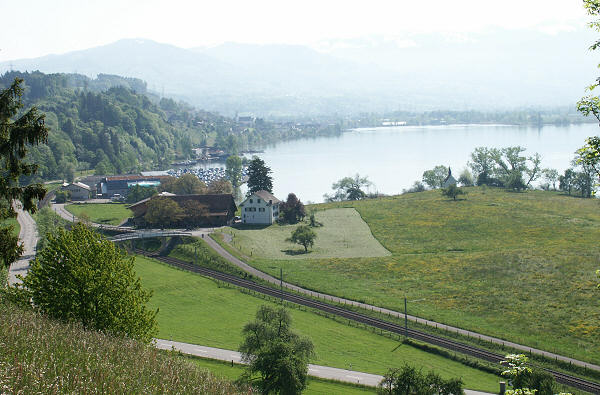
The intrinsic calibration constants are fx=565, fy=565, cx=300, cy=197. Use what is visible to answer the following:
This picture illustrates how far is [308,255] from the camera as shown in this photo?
54844 mm

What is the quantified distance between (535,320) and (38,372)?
31.8 m

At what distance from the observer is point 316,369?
29.0 meters

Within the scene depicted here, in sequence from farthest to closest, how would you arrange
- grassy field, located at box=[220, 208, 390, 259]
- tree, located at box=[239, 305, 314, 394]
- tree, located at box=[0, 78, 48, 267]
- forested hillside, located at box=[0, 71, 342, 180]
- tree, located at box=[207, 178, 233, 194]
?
forested hillside, located at box=[0, 71, 342, 180] < tree, located at box=[207, 178, 233, 194] < grassy field, located at box=[220, 208, 390, 259] < tree, located at box=[239, 305, 314, 394] < tree, located at box=[0, 78, 48, 267]

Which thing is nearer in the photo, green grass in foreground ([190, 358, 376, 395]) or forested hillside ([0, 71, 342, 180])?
green grass in foreground ([190, 358, 376, 395])

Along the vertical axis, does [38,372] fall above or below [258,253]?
above

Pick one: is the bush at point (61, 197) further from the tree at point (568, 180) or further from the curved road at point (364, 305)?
the tree at point (568, 180)

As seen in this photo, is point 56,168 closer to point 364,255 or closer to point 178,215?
point 178,215

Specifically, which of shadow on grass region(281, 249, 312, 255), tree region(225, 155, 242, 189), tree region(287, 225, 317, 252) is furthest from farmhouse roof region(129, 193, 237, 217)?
tree region(225, 155, 242, 189)

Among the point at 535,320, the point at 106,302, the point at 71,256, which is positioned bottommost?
the point at 535,320

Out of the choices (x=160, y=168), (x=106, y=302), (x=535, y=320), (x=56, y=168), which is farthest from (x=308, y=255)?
(x=160, y=168)

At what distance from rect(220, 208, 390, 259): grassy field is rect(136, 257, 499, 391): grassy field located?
11.3 m

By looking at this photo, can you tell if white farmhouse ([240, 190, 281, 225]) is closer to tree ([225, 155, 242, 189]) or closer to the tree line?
the tree line

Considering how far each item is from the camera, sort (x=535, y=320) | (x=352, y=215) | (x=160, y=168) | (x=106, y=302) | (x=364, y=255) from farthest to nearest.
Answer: (x=160, y=168) < (x=352, y=215) < (x=364, y=255) < (x=535, y=320) < (x=106, y=302)

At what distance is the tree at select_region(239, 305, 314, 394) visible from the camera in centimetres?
2316
